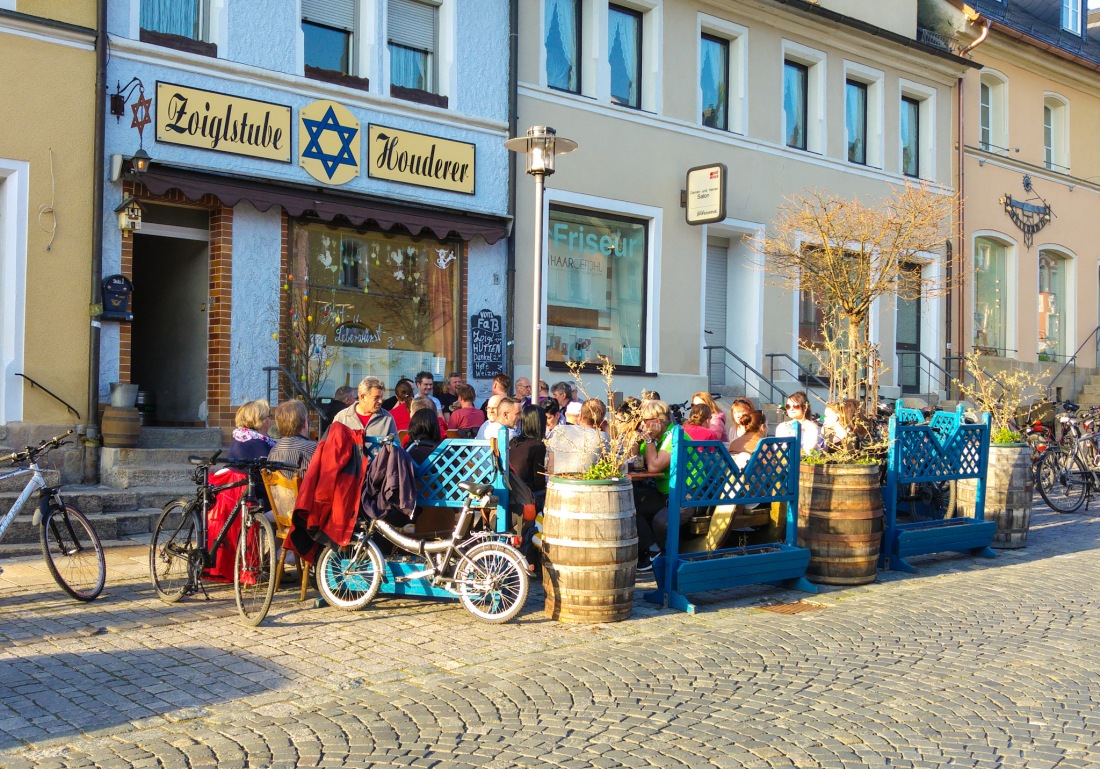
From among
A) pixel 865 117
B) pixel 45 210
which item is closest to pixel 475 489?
pixel 45 210

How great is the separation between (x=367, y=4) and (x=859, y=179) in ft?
32.5

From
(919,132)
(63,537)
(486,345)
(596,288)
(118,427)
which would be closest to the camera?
(63,537)

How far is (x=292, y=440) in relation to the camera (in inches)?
309

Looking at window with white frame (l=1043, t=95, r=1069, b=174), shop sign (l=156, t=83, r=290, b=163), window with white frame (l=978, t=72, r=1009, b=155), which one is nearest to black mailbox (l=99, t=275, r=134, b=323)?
shop sign (l=156, t=83, r=290, b=163)

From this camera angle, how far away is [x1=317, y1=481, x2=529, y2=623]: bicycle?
Answer: 23.4 feet

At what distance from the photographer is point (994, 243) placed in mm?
22750

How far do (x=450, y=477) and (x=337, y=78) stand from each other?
7114mm

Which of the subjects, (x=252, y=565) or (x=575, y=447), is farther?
(x=575, y=447)

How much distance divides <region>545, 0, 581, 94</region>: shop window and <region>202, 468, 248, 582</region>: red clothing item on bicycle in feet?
30.0

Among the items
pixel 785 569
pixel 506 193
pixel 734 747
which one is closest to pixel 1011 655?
pixel 785 569

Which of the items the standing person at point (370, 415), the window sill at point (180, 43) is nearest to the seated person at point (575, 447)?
the standing person at point (370, 415)

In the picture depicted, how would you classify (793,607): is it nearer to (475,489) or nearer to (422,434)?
(475,489)

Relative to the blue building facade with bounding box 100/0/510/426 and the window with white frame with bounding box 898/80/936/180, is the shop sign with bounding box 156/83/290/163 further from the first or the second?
the window with white frame with bounding box 898/80/936/180

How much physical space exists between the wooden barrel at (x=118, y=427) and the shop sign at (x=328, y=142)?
3.52 metres
